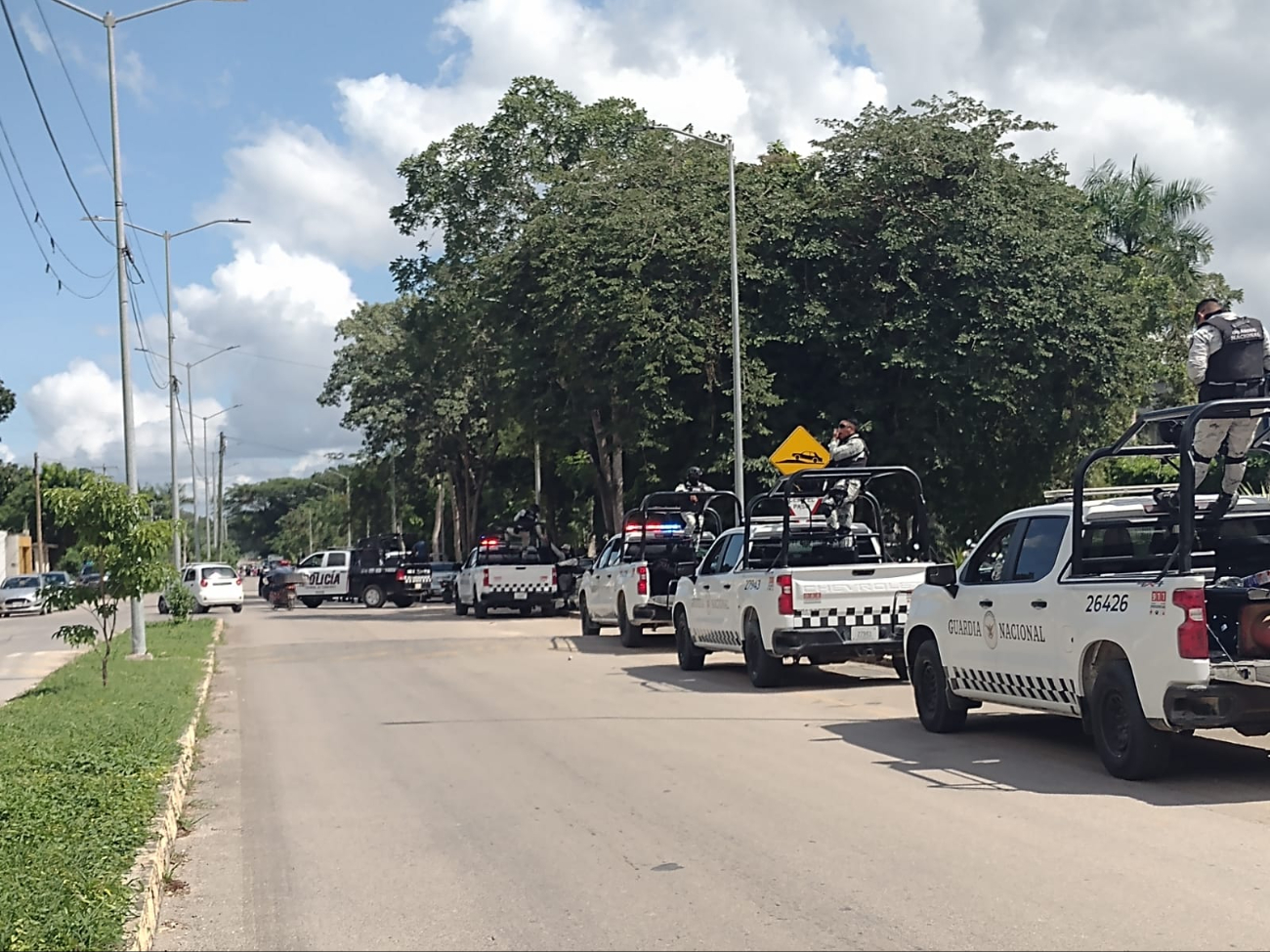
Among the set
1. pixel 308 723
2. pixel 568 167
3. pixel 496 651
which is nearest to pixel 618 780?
pixel 308 723

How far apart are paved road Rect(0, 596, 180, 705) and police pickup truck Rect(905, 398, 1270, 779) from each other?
12.3 meters

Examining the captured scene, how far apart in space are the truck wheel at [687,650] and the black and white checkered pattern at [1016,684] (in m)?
7.16

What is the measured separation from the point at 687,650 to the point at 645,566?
4.30 meters

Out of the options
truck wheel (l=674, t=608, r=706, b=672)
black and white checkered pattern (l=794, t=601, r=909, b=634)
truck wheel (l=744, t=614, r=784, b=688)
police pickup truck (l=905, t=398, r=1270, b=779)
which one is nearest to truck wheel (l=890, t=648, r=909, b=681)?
black and white checkered pattern (l=794, t=601, r=909, b=634)

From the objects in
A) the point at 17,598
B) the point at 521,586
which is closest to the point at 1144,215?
the point at 521,586

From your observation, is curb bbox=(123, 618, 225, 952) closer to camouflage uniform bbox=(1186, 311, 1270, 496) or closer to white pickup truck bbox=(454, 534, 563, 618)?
camouflage uniform bbox=(1186, 311, 1270, 496)

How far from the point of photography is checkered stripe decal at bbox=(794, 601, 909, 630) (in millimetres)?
15523

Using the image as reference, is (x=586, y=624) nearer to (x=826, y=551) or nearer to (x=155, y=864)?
(x=826, y=551)

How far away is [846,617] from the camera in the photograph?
15562 millimetres

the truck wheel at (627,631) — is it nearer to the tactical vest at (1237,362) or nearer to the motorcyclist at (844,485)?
the motorcyclist at (844,485)

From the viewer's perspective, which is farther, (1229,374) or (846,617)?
(846,617)

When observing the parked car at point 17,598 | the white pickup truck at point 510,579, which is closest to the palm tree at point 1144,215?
the white pickup truck at point 510,579

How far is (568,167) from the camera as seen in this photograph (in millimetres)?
39312

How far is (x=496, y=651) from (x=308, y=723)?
374 inches
